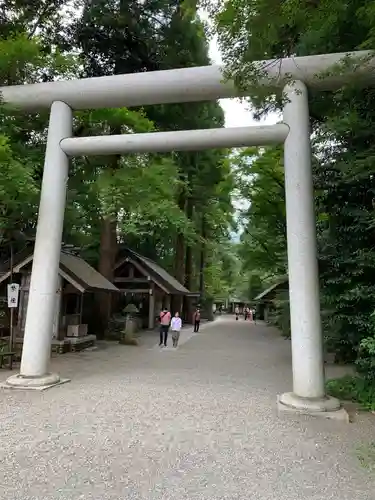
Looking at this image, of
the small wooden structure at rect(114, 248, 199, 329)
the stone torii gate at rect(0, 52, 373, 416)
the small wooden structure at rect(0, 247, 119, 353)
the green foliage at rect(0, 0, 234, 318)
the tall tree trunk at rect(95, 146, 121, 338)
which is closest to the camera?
the stone torii gate at rect(0, 52, 373, 416)

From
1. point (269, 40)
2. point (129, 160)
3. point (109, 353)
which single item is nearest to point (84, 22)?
point (129, 160)

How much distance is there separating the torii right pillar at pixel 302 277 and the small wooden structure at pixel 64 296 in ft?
26.1

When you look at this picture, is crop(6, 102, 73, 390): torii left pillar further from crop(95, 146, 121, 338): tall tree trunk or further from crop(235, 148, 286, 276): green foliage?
crop(95, 146, 121, 338): tall tree trunk

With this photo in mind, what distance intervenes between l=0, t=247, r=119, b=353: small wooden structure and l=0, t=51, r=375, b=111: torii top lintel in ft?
19.3

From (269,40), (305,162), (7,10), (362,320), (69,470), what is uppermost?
(7,10)

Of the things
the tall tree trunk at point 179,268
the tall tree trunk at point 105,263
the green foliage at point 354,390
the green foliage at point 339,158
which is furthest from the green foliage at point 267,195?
the tall tree trunk at point 179,268

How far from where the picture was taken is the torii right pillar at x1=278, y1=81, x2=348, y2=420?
627 centimetres

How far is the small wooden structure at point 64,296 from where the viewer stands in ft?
41.8

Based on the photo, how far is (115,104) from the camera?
8.20 meters

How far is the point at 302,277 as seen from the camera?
21.5 ft

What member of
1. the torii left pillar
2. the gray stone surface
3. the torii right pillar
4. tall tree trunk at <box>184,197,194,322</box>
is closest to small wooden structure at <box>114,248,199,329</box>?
tall tree trunk at <box>184,197,194,322</box>

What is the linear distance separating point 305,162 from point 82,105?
4659 millimetres

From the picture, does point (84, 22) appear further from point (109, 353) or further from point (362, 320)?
point (362, 320)

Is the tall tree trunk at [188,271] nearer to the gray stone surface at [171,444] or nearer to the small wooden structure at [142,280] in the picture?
the small wooden structure at [142,280]
